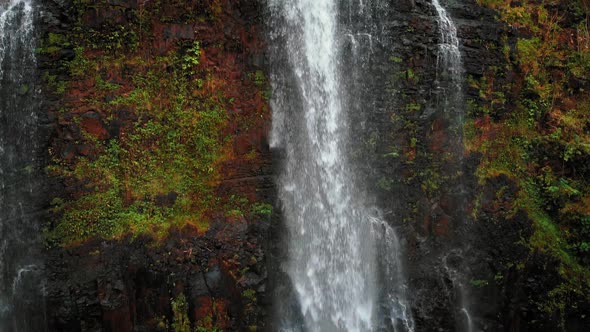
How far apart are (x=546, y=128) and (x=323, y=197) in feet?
17.5

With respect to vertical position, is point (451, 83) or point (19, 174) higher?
point (451, 83)

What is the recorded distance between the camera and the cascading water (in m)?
8.83

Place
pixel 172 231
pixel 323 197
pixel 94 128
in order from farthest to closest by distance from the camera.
Result: 1. pixel 323 197
2. pixel 172 231
3. pixel 94 128

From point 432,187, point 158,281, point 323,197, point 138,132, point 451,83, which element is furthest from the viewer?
point 451,83

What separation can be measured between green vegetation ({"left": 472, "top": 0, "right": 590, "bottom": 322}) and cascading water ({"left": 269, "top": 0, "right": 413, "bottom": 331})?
294 centimetres

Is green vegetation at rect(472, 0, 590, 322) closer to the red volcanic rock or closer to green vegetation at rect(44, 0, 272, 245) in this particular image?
green vegetation at rect(44, 0, 272, 245)

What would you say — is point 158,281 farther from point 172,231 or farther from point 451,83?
point 451,83

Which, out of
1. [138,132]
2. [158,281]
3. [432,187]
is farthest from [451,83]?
[158,281]

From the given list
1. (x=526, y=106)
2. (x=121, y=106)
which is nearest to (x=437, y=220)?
(x=526, y=106)

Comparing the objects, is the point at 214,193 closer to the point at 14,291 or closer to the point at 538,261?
the point at 14,291

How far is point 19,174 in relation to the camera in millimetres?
7801

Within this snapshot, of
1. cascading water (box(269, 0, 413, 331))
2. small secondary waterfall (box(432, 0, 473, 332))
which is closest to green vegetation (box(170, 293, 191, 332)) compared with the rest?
cascading water (box(269, 0, 413, 331))

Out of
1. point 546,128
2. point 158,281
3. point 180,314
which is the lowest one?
point 180,314

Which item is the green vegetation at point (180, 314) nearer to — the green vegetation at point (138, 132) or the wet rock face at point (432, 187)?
the green vegetation at point (138, 132)
